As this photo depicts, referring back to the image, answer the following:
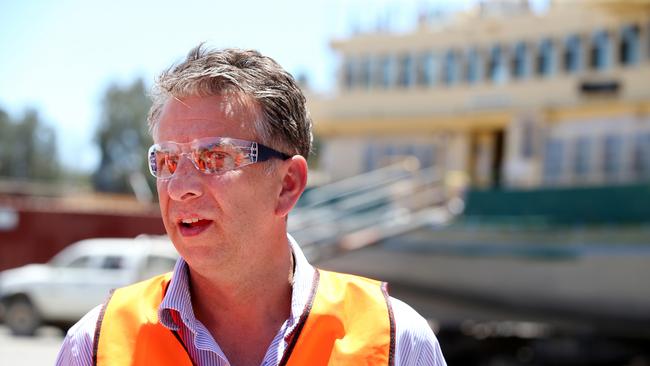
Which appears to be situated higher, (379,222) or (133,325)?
(133,325)

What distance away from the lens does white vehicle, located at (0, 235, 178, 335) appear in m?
15.9

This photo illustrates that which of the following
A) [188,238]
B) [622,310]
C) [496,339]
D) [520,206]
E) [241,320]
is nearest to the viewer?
[188,238]

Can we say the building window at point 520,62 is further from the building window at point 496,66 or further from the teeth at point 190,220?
the teeth at point 190,220

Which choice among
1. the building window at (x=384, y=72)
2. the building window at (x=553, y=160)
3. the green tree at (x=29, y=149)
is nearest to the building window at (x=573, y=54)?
the building window at (x=553, y=160)

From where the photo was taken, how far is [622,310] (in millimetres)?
16859

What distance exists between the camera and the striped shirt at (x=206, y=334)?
2.21 meters

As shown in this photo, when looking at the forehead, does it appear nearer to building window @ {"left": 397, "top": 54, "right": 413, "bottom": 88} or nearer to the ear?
the ear

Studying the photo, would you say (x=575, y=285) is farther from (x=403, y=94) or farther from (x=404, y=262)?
(x=403, y=94)

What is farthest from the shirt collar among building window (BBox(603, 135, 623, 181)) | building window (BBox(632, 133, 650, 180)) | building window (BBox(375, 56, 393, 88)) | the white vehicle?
building window (BBox(375, 56, 393, 88))

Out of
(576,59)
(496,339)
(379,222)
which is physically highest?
(576,59)

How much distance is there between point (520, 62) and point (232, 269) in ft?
82.4

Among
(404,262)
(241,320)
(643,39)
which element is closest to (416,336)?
(241,320)

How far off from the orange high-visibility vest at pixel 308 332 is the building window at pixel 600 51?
77.9 feet

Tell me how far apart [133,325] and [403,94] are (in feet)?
85.9
